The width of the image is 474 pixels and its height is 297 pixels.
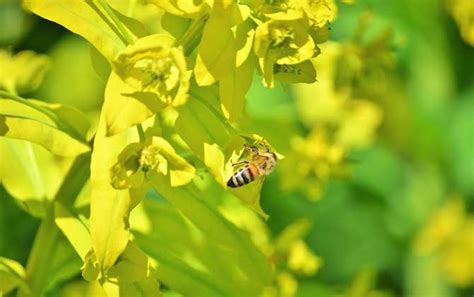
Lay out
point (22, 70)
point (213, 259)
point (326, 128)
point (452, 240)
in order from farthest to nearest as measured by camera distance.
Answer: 1. point (452, 240)
2. point (326, 128)
3. point (22, 70)
4. point (213, 259)

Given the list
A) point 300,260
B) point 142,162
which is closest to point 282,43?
point 142,162

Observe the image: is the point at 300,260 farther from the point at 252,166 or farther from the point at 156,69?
the point at 156,69

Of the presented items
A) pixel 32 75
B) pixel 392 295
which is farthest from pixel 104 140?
pixel 392 295

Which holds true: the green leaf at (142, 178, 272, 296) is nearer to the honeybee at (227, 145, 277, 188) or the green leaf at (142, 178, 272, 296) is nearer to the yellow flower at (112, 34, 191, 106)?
the honeybee at (227, 145, 277, 188)

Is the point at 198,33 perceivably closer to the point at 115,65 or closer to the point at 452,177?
the point at 115,65

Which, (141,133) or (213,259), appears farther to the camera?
(213,259)

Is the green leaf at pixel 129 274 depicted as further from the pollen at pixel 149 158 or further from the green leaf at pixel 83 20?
the green leaf at pixel 83 20

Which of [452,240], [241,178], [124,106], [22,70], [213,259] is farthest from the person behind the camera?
[452,240]
